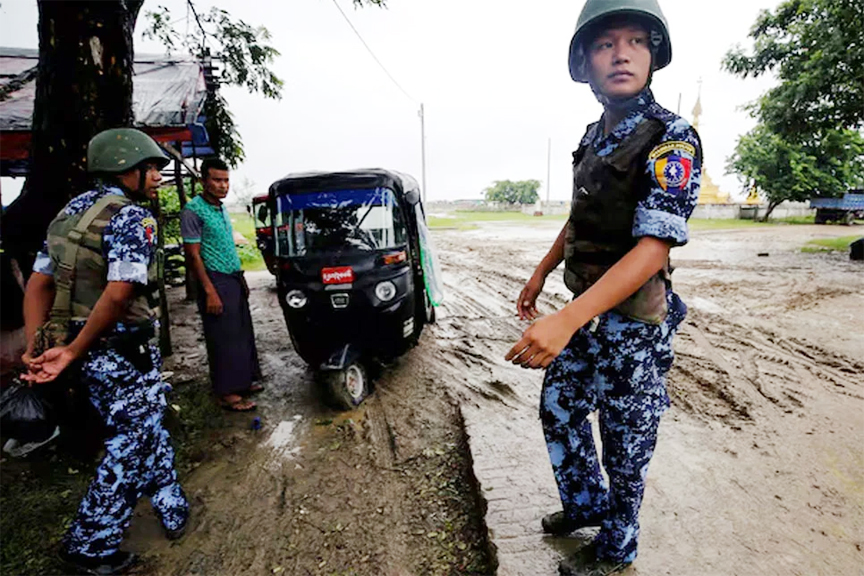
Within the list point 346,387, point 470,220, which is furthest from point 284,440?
point 470,220

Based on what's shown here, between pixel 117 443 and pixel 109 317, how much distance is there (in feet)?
2.14

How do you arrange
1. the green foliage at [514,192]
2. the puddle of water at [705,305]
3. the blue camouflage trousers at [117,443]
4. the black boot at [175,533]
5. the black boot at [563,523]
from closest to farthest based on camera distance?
1. the black boot at [563,523]
2. the blue camouflage trousers at [117,443]
3. the black boot at [175,533]
4. the puddle of water at [705,305]
5. the green foliage at [514,192]

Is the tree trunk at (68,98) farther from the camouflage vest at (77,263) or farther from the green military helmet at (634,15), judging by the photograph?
the green military helmet at (634,15)

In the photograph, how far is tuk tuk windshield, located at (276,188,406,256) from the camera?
12.9 ft

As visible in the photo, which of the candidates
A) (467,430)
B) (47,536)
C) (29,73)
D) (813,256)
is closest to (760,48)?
(813,256)

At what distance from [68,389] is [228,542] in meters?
1.64

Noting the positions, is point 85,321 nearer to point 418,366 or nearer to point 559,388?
point 559,388

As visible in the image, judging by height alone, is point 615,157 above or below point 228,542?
above

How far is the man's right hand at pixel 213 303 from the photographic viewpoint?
3.65 meters

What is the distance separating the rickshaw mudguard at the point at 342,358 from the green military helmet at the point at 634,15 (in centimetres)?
291

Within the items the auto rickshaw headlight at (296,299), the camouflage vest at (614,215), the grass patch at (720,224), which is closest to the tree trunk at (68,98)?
the auto rickshaw headlight at (296,299)

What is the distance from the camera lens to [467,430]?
10.4ft

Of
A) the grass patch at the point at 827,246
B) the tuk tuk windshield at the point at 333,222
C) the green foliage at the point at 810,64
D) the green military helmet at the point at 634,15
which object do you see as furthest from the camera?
the grass patch at the point at 827,246

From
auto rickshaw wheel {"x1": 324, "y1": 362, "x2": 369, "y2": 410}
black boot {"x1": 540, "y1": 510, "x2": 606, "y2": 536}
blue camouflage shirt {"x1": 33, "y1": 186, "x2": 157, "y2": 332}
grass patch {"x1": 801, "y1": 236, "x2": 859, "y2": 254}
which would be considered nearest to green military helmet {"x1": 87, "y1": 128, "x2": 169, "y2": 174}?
blue camouflage shirt {"x1": 33, "y1": 186, "x2": 157, "y2": 332}
